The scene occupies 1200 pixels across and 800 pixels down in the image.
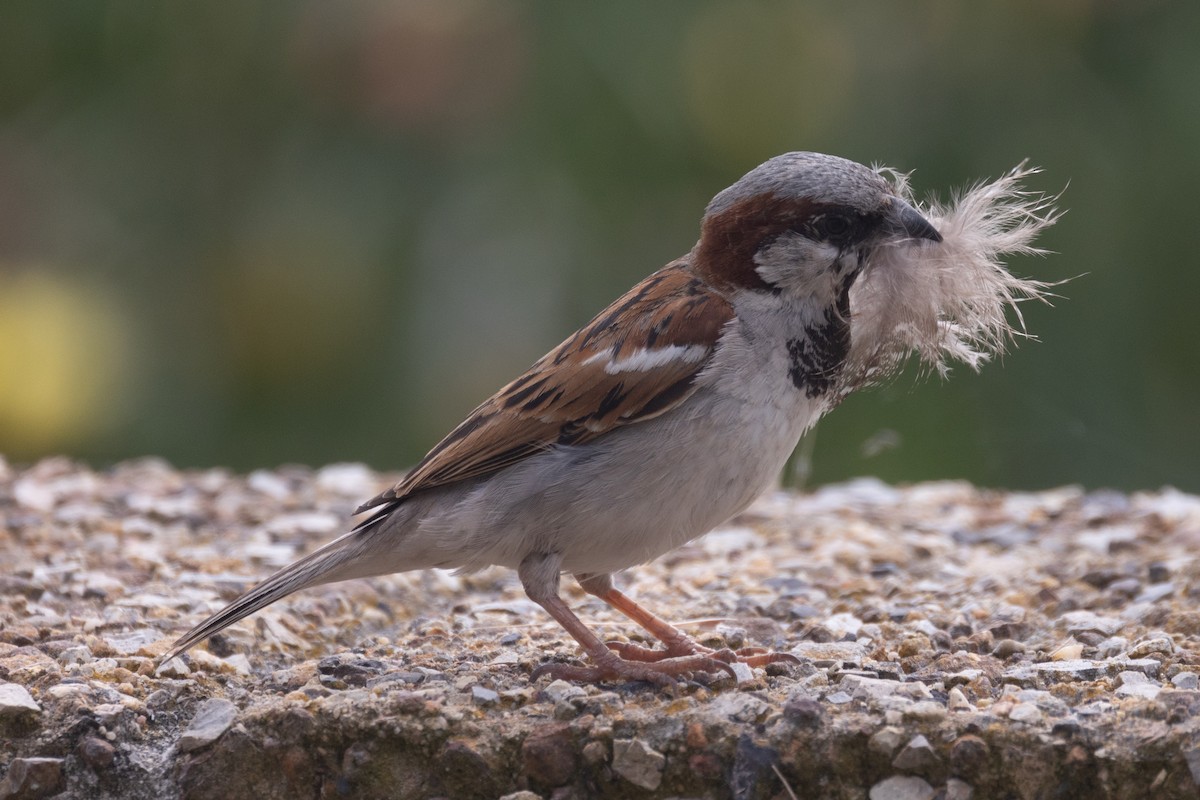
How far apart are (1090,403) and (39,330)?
3678mm

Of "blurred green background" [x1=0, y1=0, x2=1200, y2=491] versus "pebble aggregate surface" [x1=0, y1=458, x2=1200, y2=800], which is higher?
"blurred green background" [x1=0, y1=0, x2=1200, y2=491]

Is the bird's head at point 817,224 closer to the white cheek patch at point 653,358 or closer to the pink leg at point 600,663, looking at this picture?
the white cheek patch at point 653,358

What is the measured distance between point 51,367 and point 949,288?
3392mm

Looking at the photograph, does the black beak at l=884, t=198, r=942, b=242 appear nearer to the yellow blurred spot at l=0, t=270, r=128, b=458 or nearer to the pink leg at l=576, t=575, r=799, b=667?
the pink leg at l=576, t=575, r=799, b=667

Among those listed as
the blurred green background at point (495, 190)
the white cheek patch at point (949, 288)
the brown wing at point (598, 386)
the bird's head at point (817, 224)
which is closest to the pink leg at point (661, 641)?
the brown wing at point (598, 386)

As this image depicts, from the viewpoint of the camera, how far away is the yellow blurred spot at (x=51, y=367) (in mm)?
5312

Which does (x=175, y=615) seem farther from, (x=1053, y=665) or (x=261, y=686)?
(x=1053, y=665)

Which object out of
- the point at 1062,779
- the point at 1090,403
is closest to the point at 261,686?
the point at 1062,779

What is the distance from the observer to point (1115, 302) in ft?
17.7

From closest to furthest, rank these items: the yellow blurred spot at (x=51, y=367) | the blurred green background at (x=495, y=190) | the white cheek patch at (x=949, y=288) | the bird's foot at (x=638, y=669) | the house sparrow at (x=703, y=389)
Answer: the bird's foot at (x=638, y=669)
the house sparrow at (x=703, y=389)
the white cheek patch at (x=949, y=288)
the yellow blurred spot at (x=51, y=367)
the blurred green background at (x=495, y=190)

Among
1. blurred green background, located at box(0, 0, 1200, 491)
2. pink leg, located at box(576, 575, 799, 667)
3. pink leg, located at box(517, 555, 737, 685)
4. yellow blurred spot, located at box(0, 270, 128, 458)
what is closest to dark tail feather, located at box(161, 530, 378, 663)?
pink leg, located at box(517, 555, 737, 685)

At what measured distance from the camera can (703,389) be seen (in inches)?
121

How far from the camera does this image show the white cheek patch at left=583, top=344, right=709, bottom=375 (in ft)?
10.2

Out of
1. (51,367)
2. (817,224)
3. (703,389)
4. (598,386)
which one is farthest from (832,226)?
(51,367)
